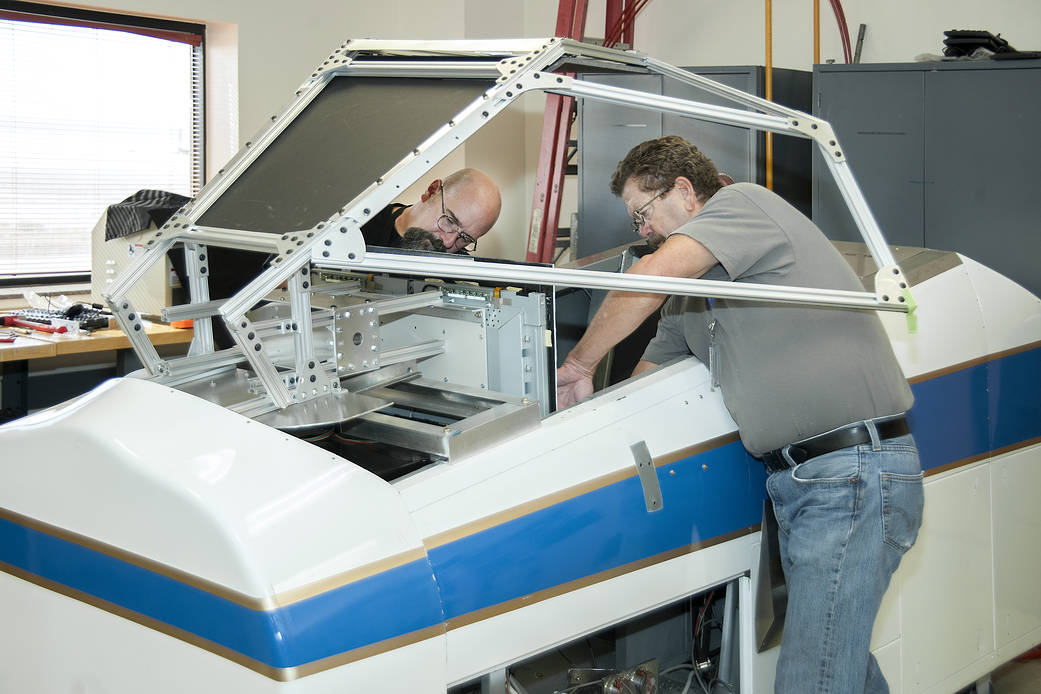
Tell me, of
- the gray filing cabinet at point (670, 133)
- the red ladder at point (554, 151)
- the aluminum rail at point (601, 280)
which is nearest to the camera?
the aluminum rail at point (601, 280)

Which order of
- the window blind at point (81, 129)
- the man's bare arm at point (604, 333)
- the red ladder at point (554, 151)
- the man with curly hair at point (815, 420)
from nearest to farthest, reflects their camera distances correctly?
the man with curly hair at point (815, 420), the man's bare arm at point (604, 333), the red ladder at point (554, 151), the window blind at point (81, 129)

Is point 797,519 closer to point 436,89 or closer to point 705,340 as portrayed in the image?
point 705,340

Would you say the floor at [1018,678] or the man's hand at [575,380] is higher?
the man's hand at [575,380]

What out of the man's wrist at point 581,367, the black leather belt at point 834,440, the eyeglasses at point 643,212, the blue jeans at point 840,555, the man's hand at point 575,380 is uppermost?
the eyeglasses at point 643,212

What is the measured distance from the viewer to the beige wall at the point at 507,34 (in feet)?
15.1

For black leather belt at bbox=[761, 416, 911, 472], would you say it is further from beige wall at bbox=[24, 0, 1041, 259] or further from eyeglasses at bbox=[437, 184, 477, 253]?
beige wall at bbox=[24, 0, 1041, 259]

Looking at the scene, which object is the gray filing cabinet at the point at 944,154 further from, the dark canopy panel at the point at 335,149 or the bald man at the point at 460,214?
the dark canopy panel at the point at 335,149

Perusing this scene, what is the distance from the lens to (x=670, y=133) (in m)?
3.95

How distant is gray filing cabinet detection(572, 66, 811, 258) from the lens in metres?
3.91

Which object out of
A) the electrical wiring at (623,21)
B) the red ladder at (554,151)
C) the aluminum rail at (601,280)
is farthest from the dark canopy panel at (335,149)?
the electrical wiring at (623,21)

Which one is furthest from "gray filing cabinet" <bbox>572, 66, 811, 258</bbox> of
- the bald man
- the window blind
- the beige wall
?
the window blind

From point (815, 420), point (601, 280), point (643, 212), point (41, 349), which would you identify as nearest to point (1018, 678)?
point (815, 420)

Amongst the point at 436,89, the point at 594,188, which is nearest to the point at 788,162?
the point at 594,188

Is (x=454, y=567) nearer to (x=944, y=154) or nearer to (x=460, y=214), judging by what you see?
(x=460, y=214)
